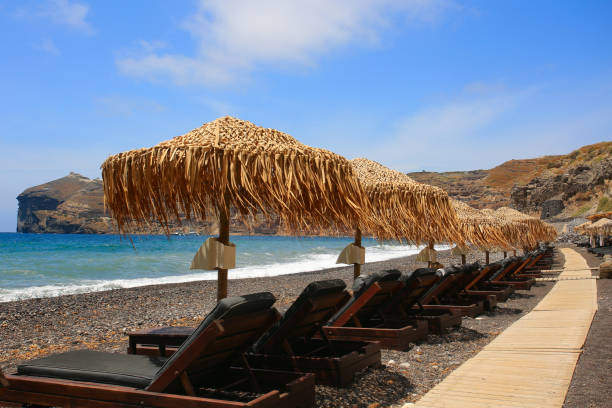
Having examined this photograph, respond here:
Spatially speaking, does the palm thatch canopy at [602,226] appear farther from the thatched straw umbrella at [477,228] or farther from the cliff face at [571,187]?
the cliff face at [571,187]

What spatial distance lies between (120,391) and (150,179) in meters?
1.88

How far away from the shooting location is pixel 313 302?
136 inches

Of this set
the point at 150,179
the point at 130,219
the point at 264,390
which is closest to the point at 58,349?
the point at 130,219

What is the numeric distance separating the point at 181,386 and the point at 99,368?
1.81ft

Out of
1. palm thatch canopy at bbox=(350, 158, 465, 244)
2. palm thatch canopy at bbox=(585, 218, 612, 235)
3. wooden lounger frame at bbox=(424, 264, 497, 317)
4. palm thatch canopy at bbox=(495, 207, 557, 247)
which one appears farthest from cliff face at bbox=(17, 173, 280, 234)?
palm thatch canopy at bbox=(350, 158, 465, 244)

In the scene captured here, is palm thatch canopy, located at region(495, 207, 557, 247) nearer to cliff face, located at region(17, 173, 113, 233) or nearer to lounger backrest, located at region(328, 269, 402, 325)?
lounger backrest, located at region(328, 269, 402, 325)

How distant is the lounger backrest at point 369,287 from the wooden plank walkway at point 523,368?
1055 millimetres

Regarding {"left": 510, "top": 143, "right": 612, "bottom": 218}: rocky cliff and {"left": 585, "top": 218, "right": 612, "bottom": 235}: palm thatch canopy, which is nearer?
{"left": 585, "top": 218, "right": 612, "bottom": 235}: palm thatch canopy

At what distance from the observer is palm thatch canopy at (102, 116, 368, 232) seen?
3.98 metres

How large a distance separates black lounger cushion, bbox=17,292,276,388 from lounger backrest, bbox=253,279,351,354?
1.40 ft

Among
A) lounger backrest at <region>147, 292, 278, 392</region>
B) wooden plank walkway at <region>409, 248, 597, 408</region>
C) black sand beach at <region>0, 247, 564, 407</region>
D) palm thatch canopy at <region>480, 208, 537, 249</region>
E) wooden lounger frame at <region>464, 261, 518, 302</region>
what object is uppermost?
palm thatch canopy at <region>480, 208, 537, 249</region>

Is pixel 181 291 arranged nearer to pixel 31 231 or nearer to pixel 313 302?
pixel 313 302

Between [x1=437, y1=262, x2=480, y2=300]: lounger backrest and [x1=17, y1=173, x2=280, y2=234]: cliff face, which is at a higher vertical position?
[x1=17, y1=173, x2=280, y2=234]: cliff face

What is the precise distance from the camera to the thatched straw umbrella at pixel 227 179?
3982 millimetres
